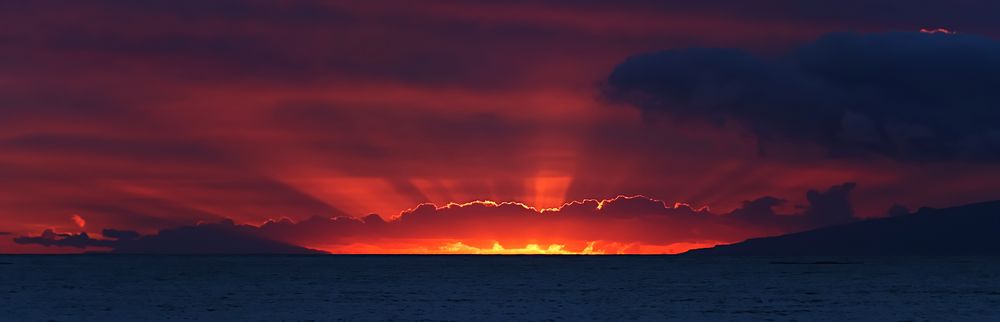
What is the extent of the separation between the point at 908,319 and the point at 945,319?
267cm

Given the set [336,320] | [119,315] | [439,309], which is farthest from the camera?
[439,309]

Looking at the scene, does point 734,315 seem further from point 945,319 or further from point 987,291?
point 987,291

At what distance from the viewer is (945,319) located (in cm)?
8356

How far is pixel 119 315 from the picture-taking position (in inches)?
3467

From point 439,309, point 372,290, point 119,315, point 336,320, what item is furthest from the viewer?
point 372,290

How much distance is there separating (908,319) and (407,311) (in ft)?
124

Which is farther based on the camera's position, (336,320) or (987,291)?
(987,291)

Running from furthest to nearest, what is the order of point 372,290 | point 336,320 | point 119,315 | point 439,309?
point 372,290 < point 439,309 < point 119,315 < point 336,320

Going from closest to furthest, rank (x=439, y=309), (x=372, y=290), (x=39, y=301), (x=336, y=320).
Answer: (x=336, y=320), (x=439, y=309), (x=39, y=301), (x=372, y=290)

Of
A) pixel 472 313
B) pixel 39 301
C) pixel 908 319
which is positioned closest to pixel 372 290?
pixel 39 301

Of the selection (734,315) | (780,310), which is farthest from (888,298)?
(734,315)

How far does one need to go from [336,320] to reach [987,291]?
8802 cm

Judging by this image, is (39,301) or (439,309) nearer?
(439,309)

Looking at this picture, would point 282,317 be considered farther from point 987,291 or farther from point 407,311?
point 987,291
